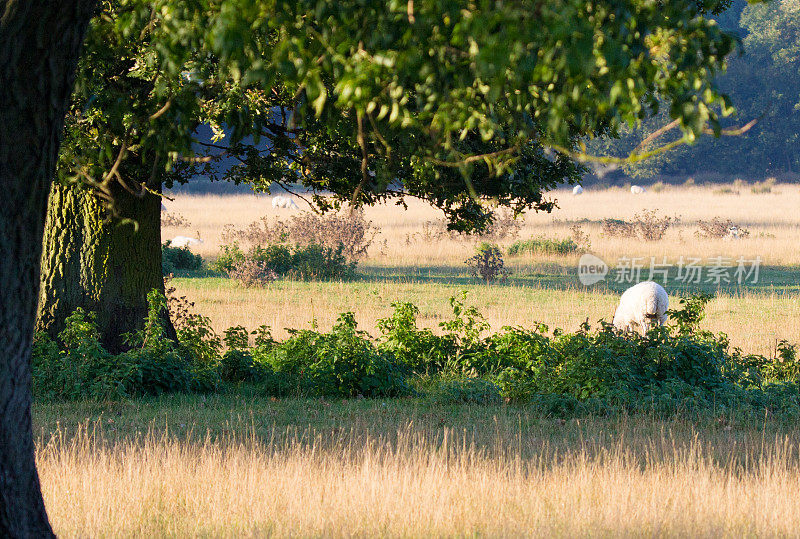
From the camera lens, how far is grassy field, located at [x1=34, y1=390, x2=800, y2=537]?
5.77 m

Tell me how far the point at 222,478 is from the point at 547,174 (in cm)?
682

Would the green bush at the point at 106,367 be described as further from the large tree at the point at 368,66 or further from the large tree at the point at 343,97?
the large tree at the point at 368,66

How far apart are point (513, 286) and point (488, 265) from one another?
6.28 feet

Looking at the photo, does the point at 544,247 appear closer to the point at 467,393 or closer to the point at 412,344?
the point at 412,344

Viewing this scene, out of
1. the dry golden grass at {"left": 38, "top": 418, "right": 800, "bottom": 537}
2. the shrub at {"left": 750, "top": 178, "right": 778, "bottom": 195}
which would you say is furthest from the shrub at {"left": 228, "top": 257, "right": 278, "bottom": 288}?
the shrub at {"left": 750, "top": 178, "right": 778, "bottom": 195}

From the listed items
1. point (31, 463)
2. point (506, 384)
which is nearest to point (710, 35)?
point (31, 463)

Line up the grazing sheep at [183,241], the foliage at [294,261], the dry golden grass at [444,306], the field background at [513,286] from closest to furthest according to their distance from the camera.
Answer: the dry golden grass at [444,306] → the field background at [513,286] → the foliage at [294,261] → the grazing sheep at [183,241]

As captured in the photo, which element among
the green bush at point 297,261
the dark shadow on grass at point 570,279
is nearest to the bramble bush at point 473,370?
the dark shadow on grass at point 570,279

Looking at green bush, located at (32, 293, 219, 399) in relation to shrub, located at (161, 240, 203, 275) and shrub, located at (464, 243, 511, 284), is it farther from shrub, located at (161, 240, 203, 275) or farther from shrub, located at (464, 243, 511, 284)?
shrub, located at (161, 240, 203, 275)

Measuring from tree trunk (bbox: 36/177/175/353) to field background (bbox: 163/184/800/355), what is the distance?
481 cm

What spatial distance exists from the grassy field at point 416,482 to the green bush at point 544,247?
21.3 m

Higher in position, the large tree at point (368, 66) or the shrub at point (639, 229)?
the shrub at point (639, 229)

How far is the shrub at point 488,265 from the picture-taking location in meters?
25.1

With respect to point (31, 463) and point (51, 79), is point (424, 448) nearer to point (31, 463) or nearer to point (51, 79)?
point (31, 463)
